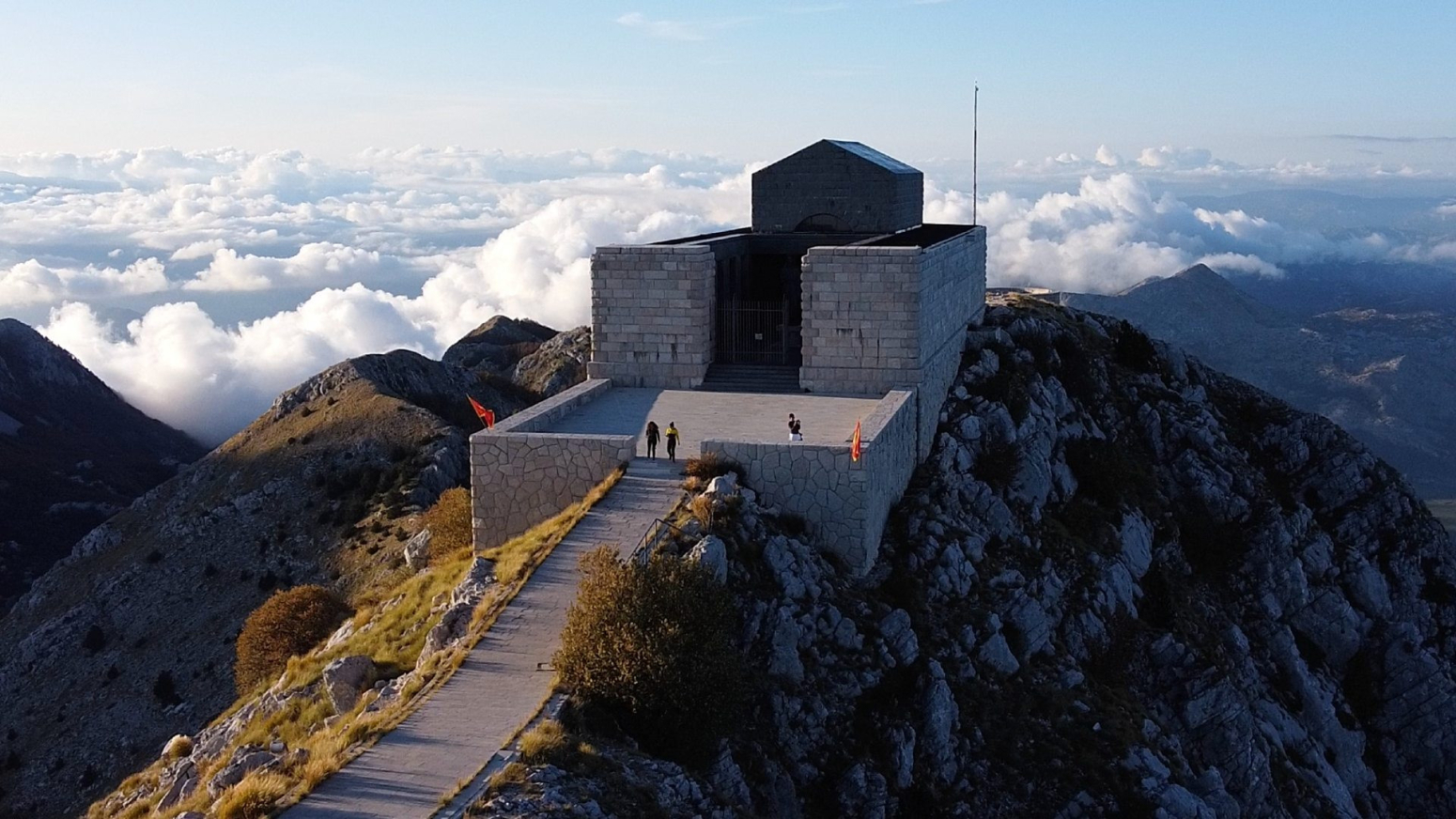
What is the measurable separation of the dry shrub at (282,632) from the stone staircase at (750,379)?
954 centimetres

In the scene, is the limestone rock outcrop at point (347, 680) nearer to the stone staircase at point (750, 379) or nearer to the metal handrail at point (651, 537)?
the metal handrail at point (651, 537)

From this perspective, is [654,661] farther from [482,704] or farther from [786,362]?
[786,362]

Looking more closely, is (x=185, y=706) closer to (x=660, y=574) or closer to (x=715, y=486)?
(x=715, y=486)

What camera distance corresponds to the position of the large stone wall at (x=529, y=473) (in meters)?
22.2

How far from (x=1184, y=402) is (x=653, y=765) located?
2823 cm

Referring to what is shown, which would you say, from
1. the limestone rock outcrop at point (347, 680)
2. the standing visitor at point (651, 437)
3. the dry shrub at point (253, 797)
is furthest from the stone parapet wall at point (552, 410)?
the dry shrub at point (253, 797)

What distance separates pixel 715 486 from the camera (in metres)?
20.5

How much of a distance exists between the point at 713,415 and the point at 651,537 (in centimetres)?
739

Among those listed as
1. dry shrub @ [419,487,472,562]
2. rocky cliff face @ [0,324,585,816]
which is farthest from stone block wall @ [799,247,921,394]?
rocky cliff face @ [0,324,585,816]

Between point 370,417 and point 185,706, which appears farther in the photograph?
point 370,417

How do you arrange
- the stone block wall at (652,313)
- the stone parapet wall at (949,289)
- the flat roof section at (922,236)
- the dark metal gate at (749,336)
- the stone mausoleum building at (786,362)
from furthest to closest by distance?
the flat roof section at (922,236) → the dark metal gate at (749,336) → the stone block wall at (652,313) → the stone parapet wall at (949,289) → the stone mausoleum building at (786,362)

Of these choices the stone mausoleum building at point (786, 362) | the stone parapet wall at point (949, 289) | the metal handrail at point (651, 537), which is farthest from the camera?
Result: the stone parapet wall at point (949, 289)

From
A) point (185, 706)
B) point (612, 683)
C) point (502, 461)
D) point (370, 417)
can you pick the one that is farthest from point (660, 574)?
point (370, 417)

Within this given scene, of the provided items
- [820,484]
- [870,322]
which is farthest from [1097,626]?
[820,484]
